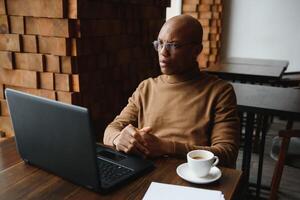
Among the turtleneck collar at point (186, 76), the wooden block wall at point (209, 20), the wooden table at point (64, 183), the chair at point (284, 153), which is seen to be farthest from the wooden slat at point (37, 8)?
the wooden block wall at point (209, 20)

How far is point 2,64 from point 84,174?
99cm

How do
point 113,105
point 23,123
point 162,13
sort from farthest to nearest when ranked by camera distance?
point 162,13
point 113,105
point 23,123

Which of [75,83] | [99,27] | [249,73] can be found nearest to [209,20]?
[249,73]

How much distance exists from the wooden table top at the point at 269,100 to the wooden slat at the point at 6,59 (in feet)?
4.61

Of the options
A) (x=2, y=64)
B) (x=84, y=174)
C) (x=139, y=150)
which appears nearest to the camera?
(x=84, y=174)

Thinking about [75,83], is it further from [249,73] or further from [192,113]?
[249,73]

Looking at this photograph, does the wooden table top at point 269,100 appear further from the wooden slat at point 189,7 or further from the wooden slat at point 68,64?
the wooden slat at point 189,7

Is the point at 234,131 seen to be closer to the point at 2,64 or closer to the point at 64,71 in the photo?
the point at 64,71

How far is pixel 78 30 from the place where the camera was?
1.56 meters

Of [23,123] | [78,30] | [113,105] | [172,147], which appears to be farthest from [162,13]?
[23,123]

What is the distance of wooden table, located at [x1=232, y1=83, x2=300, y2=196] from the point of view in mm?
2023

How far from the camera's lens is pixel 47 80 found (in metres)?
1.62

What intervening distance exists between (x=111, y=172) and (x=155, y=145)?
8.2 inches

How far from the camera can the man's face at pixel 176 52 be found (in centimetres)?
144
